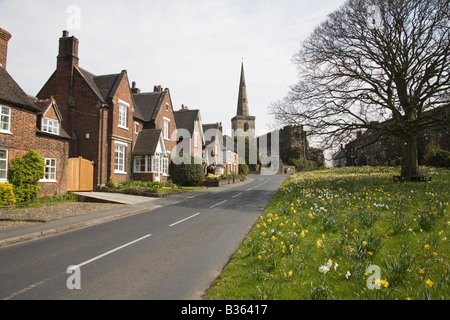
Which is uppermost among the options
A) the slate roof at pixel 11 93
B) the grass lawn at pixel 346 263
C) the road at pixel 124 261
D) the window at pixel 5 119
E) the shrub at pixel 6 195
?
the slate roof at pixel 11 93

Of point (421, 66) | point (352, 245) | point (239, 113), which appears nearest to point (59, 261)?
point (352, 245)

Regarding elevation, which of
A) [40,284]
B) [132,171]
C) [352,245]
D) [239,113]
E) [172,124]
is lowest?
[40,284]

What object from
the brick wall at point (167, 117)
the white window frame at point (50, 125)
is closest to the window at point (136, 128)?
the brick wall at point (167, 117)

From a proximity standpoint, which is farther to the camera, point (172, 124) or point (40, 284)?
point (172, 124)

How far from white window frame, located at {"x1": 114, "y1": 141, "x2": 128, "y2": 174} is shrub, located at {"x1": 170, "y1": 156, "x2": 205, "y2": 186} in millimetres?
6179

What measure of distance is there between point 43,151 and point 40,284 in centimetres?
1589

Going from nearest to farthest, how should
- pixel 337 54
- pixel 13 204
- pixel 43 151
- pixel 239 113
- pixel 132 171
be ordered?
pixel 13 204 → pixel 43 151 → pixel 337 54 → pixel 132 171 → pixel 239 113

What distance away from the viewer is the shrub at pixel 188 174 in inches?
1193

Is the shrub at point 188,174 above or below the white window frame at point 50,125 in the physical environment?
below

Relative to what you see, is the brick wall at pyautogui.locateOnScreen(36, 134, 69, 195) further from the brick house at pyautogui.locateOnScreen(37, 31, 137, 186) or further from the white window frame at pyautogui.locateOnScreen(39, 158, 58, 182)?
the brick house at pyautogui.locateOnScreen(37, 31, 137, 186)

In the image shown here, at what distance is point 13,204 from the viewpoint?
48.8 ft

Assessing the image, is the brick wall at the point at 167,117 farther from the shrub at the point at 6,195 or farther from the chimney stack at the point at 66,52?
the shrub at the point at 6,195

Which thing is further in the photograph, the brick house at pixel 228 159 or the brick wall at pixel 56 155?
the brick house at pixel 228 159
